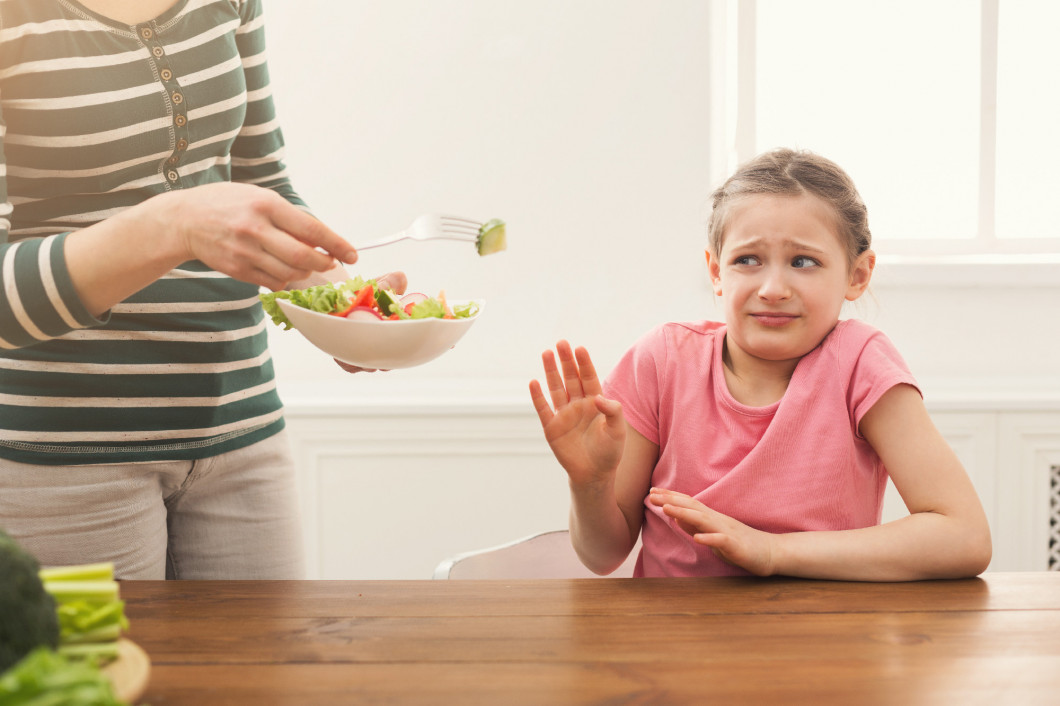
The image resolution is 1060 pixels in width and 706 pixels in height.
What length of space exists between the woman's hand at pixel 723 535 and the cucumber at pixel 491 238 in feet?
1.32

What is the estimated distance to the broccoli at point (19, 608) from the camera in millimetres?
533

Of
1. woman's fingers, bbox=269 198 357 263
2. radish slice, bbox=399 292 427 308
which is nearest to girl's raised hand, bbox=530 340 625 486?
radish slice, bbox=399 292 427 308

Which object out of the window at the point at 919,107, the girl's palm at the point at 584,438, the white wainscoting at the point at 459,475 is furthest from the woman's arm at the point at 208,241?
the window at the point at 919,107

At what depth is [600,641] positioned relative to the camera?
845mm

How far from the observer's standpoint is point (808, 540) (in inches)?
43.0

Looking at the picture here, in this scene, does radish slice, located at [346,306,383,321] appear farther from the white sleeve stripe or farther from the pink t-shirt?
the pink t-shirt

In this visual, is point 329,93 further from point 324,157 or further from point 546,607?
point 546,607

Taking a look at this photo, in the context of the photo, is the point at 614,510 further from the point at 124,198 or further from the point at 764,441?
the point at 124,198

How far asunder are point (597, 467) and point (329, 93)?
1.89m

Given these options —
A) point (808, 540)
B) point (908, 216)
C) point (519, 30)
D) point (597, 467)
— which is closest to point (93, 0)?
point (597, 467)

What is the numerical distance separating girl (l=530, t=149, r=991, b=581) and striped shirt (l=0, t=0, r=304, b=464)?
481mm

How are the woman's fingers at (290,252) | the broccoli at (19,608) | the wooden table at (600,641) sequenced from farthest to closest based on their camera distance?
the woman's fingers at (290,252)
the wooden table at (600,641)
the broccoli at (19,608)

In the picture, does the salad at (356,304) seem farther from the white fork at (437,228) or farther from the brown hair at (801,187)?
the brown hair at (801,187)

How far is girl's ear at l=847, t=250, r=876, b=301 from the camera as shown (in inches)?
54.0
